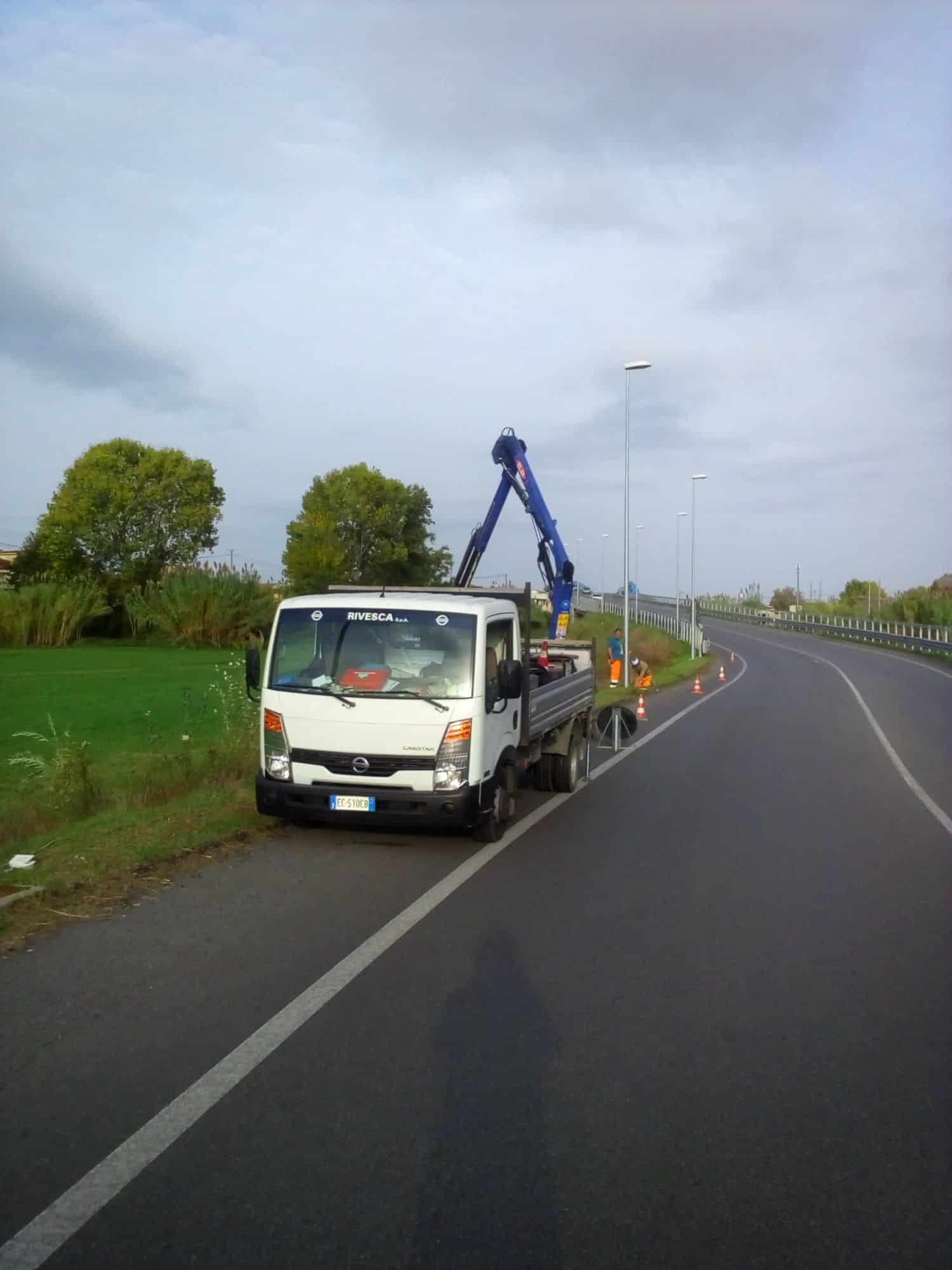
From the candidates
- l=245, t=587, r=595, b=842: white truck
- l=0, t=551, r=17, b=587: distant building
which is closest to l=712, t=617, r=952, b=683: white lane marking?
l=245, t=587, r=595, b=842: white truck

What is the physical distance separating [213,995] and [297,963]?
26.3 inches

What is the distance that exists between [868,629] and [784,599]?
88488 millimetres

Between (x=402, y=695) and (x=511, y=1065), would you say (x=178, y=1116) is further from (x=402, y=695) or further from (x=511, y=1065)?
(x=402, y=695)

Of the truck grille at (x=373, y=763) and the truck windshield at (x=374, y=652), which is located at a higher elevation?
the truck windshield at (x=374, y=652)

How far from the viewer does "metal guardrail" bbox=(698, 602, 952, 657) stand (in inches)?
2162

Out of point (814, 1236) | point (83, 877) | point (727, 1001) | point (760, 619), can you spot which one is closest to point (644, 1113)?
point (814, 1236)

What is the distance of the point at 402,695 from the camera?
971 centimetres

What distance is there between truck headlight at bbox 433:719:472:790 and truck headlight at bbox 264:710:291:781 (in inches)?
52.3

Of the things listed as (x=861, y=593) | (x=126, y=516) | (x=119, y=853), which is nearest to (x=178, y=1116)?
(x=119, y=853)

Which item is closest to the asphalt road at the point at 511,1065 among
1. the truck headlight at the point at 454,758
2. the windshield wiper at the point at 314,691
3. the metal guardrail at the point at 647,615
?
the truck headlight at the point at 454,758

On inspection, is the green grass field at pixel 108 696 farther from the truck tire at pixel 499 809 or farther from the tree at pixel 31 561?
the tree at pixel 31 561

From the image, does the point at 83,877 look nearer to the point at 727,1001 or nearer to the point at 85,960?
the point at 85,960

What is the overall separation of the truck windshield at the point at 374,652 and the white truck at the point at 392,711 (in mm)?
11

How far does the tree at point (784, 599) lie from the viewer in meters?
152
